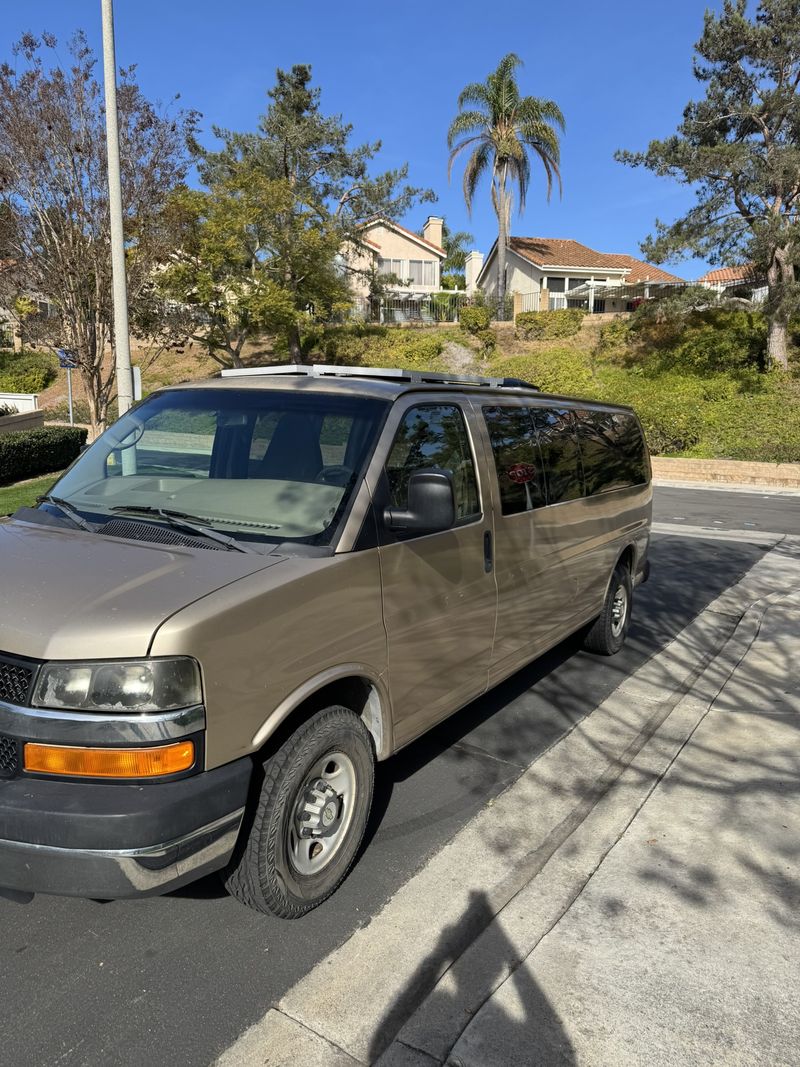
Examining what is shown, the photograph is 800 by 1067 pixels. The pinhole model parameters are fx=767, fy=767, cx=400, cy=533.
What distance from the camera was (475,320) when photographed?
112 feet

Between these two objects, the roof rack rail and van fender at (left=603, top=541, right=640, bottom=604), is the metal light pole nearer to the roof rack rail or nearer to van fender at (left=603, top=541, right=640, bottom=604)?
the roof rack rail

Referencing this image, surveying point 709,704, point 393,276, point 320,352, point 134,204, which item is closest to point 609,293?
point 393,276

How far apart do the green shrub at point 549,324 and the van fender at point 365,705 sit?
104ft

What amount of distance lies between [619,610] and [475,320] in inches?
1177

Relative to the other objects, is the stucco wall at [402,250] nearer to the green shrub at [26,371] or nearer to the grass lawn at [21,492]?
the green shrub at [26,371]

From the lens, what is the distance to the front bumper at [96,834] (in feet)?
7.16

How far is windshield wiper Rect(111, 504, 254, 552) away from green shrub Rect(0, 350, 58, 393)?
38206 mm

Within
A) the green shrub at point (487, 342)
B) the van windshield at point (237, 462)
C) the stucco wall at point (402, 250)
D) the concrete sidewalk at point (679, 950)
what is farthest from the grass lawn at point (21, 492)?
the stucco wall at point (402, 250)

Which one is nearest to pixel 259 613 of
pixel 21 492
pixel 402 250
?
pixel 21 492

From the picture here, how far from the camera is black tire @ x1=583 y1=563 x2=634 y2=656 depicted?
19.1ft

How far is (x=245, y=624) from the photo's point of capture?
7.93 ft

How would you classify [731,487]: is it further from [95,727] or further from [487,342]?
[95,727]

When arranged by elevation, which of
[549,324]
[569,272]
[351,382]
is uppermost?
[569,272]

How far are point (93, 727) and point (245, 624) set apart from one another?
1.72ft
